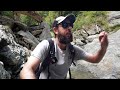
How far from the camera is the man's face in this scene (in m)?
2.21

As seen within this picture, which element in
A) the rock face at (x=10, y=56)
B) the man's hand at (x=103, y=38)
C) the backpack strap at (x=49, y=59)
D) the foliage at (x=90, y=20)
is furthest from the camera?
the foliage at (x=90, y=20)

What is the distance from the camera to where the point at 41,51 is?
2053 mm

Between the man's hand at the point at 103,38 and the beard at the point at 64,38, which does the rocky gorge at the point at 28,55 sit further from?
the man's hand at the point at 103,38

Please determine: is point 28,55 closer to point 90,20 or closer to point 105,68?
point 105,68

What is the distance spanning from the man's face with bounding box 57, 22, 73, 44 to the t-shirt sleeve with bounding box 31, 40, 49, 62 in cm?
13

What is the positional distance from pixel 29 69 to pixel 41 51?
0.83 ft

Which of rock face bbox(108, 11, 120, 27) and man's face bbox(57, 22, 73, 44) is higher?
man's face bbox(57, 22, 73, 44)

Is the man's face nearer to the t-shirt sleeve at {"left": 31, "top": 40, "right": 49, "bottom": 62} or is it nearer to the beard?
the beard

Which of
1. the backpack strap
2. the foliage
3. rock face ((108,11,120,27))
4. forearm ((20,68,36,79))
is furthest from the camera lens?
the foliage

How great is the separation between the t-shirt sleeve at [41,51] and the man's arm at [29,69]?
0.04 meters

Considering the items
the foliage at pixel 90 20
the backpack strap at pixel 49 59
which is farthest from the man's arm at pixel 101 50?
the foliage at pixel 90 20

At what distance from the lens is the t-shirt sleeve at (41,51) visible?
1.99m

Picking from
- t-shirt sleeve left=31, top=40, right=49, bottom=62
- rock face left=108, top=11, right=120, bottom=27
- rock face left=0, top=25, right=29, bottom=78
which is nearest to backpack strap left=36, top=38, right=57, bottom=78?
t-shirt sleeve left=31, top=40, right=49, bottom=62
